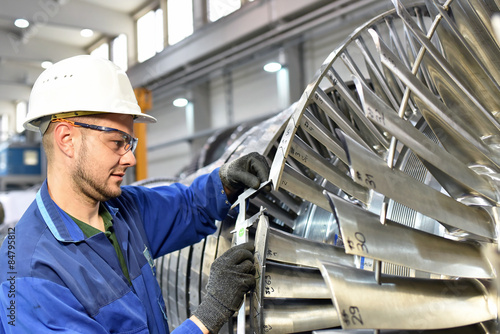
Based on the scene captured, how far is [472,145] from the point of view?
41.1 inches

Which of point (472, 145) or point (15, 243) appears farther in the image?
point (15, 243)

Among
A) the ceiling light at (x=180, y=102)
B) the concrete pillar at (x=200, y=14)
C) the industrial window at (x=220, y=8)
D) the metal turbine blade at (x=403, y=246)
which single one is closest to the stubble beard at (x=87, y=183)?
the metal turbine blade at (x=403, y=246)

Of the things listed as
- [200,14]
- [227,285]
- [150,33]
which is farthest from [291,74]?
[227,285]

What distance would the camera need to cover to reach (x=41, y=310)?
43.6 inches

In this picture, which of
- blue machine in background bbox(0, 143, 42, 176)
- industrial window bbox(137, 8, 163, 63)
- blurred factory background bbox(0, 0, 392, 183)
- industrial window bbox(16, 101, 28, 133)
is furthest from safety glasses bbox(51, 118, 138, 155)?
industrial window bbox(16, 101, 28, 133)

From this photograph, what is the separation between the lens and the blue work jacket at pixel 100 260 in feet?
3.69

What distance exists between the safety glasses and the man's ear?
0.07 feet

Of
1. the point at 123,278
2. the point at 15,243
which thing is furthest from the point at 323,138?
the point at 15,243

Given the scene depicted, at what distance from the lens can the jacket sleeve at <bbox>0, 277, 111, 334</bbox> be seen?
3.62 feet

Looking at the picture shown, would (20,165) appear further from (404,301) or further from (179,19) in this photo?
(404,301)

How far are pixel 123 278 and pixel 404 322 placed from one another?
0.78m

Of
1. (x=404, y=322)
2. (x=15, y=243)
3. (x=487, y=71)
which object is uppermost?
(x=487, y=71)

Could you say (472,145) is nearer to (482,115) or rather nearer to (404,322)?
(482,115)

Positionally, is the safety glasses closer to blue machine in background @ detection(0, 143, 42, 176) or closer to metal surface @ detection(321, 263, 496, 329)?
metal surface @ detection(321, 263, 496, 329)
